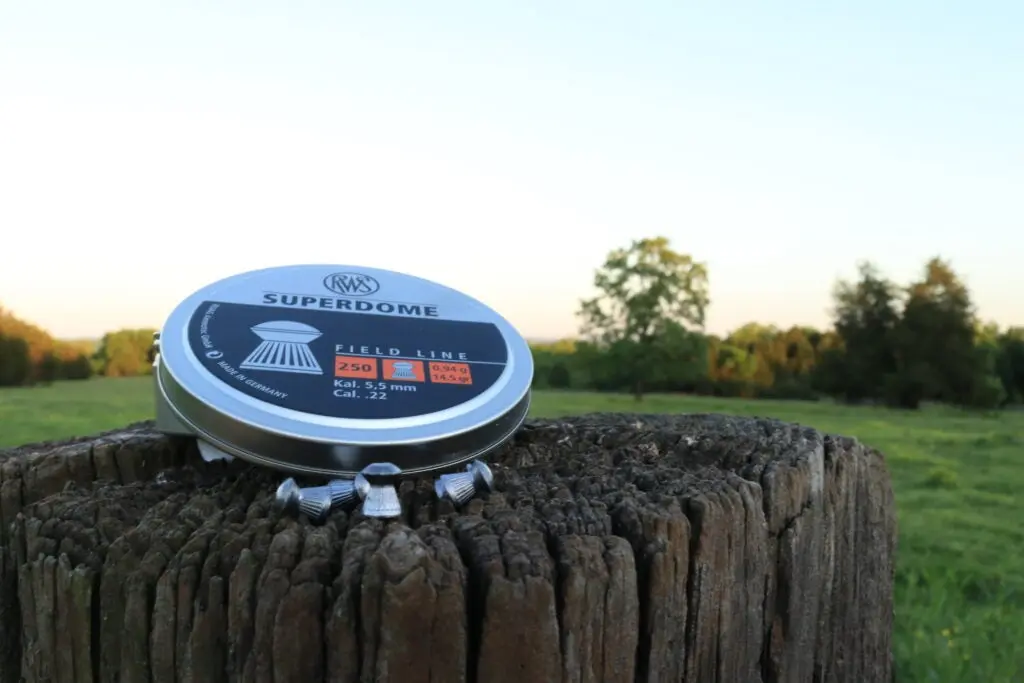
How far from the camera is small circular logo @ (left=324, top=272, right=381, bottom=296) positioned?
1.86 m

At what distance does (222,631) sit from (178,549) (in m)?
0.14

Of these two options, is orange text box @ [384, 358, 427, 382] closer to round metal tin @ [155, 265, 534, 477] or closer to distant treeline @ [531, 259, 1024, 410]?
round metal tin @ [155, 265, 534, 477]

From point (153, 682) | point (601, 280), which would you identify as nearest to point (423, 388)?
point (153, 682)

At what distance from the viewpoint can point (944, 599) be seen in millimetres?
3699

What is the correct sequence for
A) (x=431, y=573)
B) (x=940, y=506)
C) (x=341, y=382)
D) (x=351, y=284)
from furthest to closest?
1. (x=940, y=506)
2. (x=351, y=284)
3. (x=341, y=382)
4. (x=431, y=573)

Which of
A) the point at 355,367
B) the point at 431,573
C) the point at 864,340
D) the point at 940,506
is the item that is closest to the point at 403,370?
the point at 355,367

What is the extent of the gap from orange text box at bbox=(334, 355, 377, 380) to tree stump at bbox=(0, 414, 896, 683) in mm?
228

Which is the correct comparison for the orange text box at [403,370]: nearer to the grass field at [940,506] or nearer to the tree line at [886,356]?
the grass field at [940,506]

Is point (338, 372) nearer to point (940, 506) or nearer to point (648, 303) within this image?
point (940, 506)

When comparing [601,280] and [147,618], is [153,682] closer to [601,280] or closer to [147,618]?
[147,618]

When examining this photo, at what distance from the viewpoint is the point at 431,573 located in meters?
1.04

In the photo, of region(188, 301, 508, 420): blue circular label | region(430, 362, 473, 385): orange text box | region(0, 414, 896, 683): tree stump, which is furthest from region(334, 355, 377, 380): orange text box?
region(0, 414, 896, 683): tree stump

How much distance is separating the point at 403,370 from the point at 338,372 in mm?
125

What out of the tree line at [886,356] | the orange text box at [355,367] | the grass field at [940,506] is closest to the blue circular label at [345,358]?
the orange text box at [355,367]
